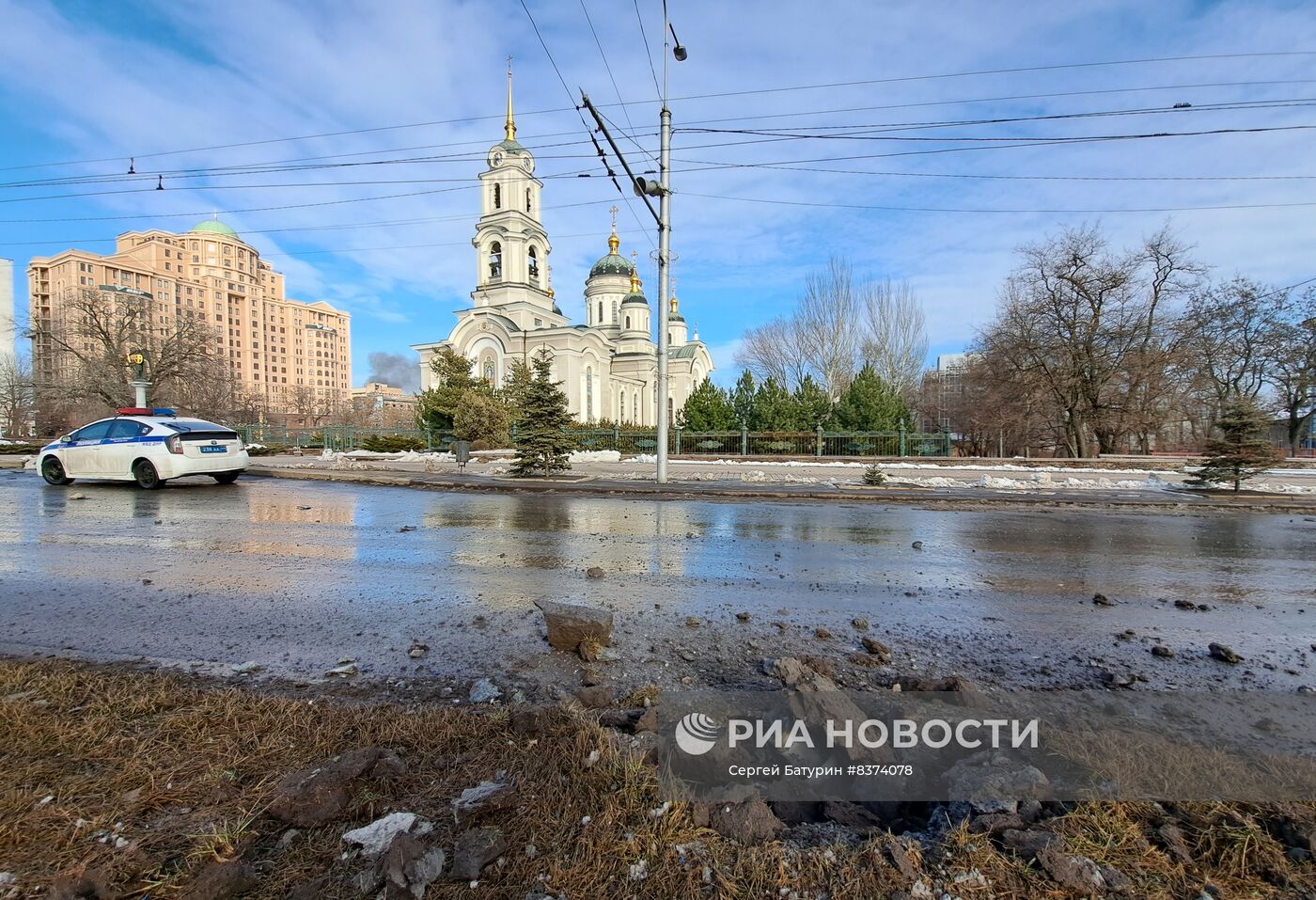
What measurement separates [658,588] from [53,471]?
630 inches

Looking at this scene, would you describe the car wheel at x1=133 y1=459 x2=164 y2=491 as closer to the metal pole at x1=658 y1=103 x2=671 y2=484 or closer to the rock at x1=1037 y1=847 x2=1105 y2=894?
the metal pole at x1=658 y1=103 x2=671 y2=484

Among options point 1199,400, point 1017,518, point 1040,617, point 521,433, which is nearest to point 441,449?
point 521,433

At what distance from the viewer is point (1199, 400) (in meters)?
28.3

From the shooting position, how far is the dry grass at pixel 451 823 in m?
1.65

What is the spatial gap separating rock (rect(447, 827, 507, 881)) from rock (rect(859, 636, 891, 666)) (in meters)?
2.62

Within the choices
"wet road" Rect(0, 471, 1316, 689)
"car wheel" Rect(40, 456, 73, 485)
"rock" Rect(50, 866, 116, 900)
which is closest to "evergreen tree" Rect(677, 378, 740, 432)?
"wet road" Rect(0, 471, 1316, 689)

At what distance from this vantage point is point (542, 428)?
52.3ft

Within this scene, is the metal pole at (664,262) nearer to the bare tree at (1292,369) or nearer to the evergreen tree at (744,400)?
the evergreen tree at (744,400)

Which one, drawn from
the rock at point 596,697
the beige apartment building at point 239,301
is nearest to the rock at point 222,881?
the rock at point 596,697

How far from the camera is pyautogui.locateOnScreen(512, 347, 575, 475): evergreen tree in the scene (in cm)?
1577

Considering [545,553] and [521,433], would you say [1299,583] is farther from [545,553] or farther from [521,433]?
[521,433]

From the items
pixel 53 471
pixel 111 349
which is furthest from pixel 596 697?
pixel 111 349

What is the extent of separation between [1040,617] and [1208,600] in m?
1.97

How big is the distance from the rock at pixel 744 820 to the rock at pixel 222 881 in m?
1.36
